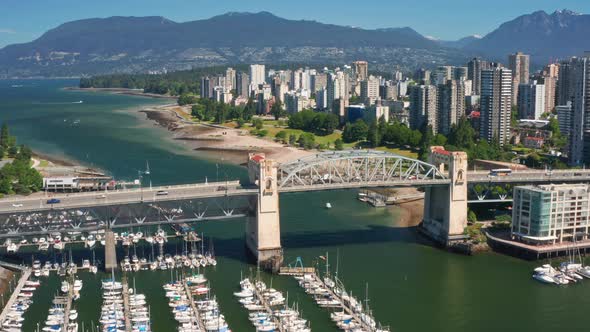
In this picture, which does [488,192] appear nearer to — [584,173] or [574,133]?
[584,173]

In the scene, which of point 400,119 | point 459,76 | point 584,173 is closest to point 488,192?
point 584,173

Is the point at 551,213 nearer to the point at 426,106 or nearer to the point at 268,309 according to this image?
the point at 268,309

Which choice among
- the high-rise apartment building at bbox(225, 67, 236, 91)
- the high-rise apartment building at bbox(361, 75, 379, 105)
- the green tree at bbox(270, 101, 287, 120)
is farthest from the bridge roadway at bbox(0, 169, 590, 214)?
the high-rise apartment building at bbox(225, 67, 236, 91)

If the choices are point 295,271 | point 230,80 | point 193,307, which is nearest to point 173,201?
point 295,271

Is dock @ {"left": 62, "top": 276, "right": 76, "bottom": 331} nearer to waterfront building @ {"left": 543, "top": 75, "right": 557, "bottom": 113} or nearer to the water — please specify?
the water

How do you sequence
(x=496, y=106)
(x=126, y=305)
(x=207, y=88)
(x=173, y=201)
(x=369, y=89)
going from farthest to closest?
(x=207, y=88), (x=369, y=89), (x=496, y=106), (x=173, y=201), (x=126, y=305)
